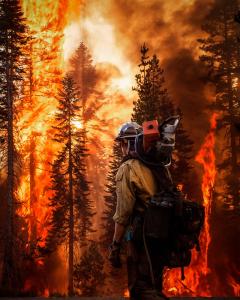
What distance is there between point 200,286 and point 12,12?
831 inches

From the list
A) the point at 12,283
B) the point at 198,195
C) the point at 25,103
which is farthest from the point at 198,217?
the point at 25,103

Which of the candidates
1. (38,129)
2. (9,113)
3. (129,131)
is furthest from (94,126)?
(129,131)

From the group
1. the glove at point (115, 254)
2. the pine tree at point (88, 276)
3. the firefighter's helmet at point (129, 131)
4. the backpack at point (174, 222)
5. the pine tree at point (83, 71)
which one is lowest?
the pine tree at point (88, 276)

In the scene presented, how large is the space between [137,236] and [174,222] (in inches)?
14.8

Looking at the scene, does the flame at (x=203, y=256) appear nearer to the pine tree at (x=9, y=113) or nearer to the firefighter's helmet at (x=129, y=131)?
the pine tree at (x=9, y=113)

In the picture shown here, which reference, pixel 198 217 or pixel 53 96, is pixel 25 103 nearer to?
pixel 53 96

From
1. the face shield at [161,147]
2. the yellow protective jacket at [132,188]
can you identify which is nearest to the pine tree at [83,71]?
the face shield at [161,147]

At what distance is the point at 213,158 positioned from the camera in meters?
34.3

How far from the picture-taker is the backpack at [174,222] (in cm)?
383

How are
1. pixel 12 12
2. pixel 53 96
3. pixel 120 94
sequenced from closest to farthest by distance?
pixel 12 12
pixel 53 96
pixel 120 94

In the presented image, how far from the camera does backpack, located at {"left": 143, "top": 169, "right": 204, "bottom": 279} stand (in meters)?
3.83

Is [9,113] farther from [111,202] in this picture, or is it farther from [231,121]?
[231,121]

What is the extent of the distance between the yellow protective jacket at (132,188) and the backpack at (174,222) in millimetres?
163

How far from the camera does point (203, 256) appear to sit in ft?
98.3
